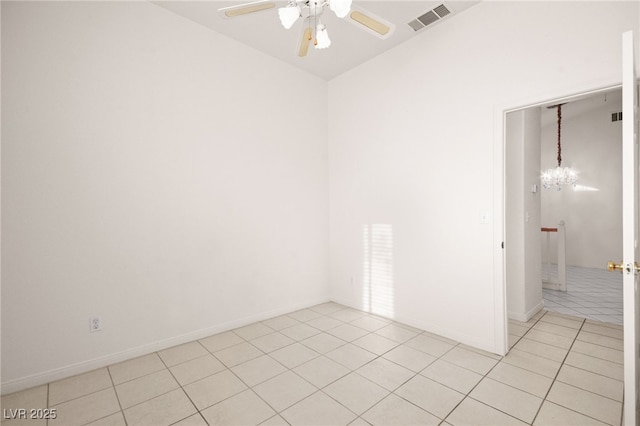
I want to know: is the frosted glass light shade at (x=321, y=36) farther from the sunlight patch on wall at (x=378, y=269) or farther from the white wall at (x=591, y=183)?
the white wall at (x=591, y=183)

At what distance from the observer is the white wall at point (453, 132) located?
229cm

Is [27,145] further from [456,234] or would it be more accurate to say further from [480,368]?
[480,368]

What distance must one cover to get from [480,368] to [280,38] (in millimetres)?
3752

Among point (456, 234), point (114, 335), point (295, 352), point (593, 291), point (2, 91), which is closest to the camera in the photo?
point (2, 91)

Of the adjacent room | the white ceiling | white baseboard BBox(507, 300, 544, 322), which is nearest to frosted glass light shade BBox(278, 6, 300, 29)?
the adjacent room

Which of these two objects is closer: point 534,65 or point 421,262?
point 534,65

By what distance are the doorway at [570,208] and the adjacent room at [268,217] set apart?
0.46 m

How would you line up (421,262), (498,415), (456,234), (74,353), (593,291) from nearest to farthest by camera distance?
(498,415) → (74,353) → (456,234) → (421,262) → (593,291)

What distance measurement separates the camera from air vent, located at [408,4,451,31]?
2789 mm

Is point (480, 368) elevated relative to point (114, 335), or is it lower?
lower

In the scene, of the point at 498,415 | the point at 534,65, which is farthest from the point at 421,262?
the point at 534,65

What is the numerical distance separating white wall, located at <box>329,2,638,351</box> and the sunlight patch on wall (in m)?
0.08

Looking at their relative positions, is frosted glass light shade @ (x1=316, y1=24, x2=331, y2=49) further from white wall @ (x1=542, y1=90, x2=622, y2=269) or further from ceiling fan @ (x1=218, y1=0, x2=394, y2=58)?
white wall @ (x1=542, y1=90, x2=622, y2=269)

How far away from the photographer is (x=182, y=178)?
295cm
